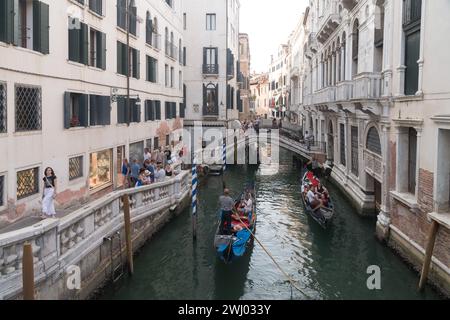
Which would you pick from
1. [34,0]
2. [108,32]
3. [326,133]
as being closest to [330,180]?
[326,133]

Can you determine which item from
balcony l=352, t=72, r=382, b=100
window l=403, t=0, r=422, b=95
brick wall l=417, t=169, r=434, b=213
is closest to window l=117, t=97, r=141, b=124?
balcony l=352, t=72, r=382, b=100

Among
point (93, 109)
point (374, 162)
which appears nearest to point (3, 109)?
point (93, 109)

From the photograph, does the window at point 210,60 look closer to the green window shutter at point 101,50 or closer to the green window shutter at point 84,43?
the green window shutter at point 101,50

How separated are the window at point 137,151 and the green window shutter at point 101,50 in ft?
15.0

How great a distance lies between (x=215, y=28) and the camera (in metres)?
34.2

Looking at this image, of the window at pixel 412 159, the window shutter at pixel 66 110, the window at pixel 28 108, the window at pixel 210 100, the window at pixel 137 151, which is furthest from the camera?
the window at pixel 210 100

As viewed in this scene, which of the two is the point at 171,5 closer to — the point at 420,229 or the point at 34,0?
the point at 34,0

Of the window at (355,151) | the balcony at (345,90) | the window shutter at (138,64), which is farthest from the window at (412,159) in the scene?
the window shutter at (138,64)

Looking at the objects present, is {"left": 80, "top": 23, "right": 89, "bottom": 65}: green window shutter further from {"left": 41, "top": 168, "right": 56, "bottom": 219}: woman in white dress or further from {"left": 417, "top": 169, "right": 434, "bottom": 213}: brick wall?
{"left": 417, "top": 169, "right": 434, "bottom": 213}: brick wall

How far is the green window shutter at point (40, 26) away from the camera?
11.9 meters

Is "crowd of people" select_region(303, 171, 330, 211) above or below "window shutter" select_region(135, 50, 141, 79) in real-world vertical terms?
below

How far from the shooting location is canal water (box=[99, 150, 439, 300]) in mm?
10758

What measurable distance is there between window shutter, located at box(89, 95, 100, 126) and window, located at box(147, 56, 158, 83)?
22.5ft

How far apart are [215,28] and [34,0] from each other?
23.4 meters
